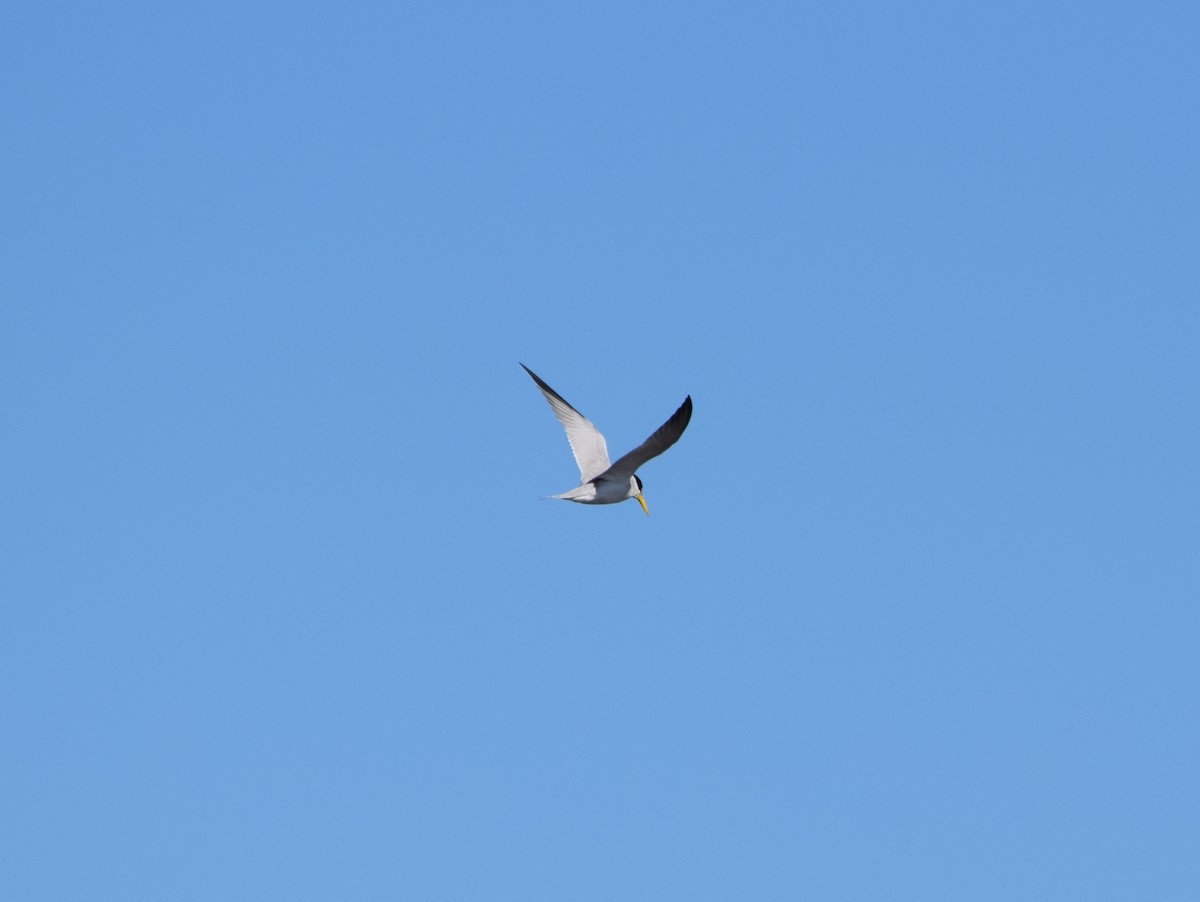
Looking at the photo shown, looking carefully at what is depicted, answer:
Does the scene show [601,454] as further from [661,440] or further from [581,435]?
[661,440]

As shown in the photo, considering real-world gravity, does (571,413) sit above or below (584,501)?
above

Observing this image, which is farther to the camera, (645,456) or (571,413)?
(571,413)

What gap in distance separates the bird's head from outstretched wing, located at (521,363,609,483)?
1.13 m

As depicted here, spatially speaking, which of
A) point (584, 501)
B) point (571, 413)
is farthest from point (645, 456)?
point (571, 413)

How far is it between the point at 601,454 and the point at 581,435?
70 cm

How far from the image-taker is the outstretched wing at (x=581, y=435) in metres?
42.7

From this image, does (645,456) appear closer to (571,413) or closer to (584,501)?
(584,501)

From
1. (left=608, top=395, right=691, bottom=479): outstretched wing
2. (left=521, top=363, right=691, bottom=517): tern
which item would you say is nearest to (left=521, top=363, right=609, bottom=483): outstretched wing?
(left=521, top=363, right=691, bottom=517): tern

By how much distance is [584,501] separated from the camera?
39.9m

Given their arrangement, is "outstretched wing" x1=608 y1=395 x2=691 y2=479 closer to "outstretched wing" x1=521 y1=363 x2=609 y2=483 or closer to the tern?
the tern

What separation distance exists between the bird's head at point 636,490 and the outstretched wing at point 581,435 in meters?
1.13

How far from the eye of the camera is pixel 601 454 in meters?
42.9

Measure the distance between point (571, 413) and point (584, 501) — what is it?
4.00 meters

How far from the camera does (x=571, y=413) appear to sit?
142ft
